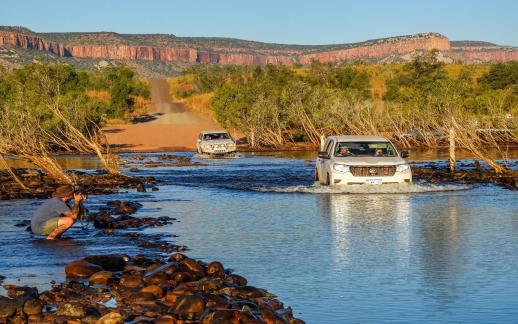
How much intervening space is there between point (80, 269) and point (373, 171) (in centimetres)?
1329

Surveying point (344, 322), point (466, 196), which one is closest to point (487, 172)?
point (466, 196)

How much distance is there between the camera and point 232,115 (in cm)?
6200

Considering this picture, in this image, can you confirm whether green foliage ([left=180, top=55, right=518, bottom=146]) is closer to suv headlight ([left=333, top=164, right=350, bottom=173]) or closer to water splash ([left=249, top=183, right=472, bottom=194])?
water splash ([left=249, top=183, right=472, bottom=194])

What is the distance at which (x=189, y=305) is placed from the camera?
1034 centimetres

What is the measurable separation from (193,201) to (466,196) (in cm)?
680

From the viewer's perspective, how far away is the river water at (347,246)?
10883mm

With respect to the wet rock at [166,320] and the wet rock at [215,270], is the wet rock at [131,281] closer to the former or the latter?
the wet rock at [215,270]

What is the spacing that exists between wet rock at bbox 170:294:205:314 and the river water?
1.04m

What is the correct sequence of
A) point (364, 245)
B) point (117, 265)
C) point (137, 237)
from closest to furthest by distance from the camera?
1. point (117, 265)
2. point (364, 245)
3. point (137, 237)

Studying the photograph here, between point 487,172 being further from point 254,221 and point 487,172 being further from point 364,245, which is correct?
point 364,245

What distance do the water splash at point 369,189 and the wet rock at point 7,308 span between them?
15351 mm

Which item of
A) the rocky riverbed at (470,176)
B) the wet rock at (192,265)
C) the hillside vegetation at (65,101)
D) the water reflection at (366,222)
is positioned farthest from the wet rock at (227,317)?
the hillside vegetation at (65,101)

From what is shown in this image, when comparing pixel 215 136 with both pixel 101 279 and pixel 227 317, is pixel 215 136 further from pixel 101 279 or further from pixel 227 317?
pixel 227 317

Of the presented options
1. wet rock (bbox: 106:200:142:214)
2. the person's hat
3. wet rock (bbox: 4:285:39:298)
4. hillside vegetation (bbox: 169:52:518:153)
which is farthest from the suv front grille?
hillside vegetation (bbox: 169:52:518:153)
